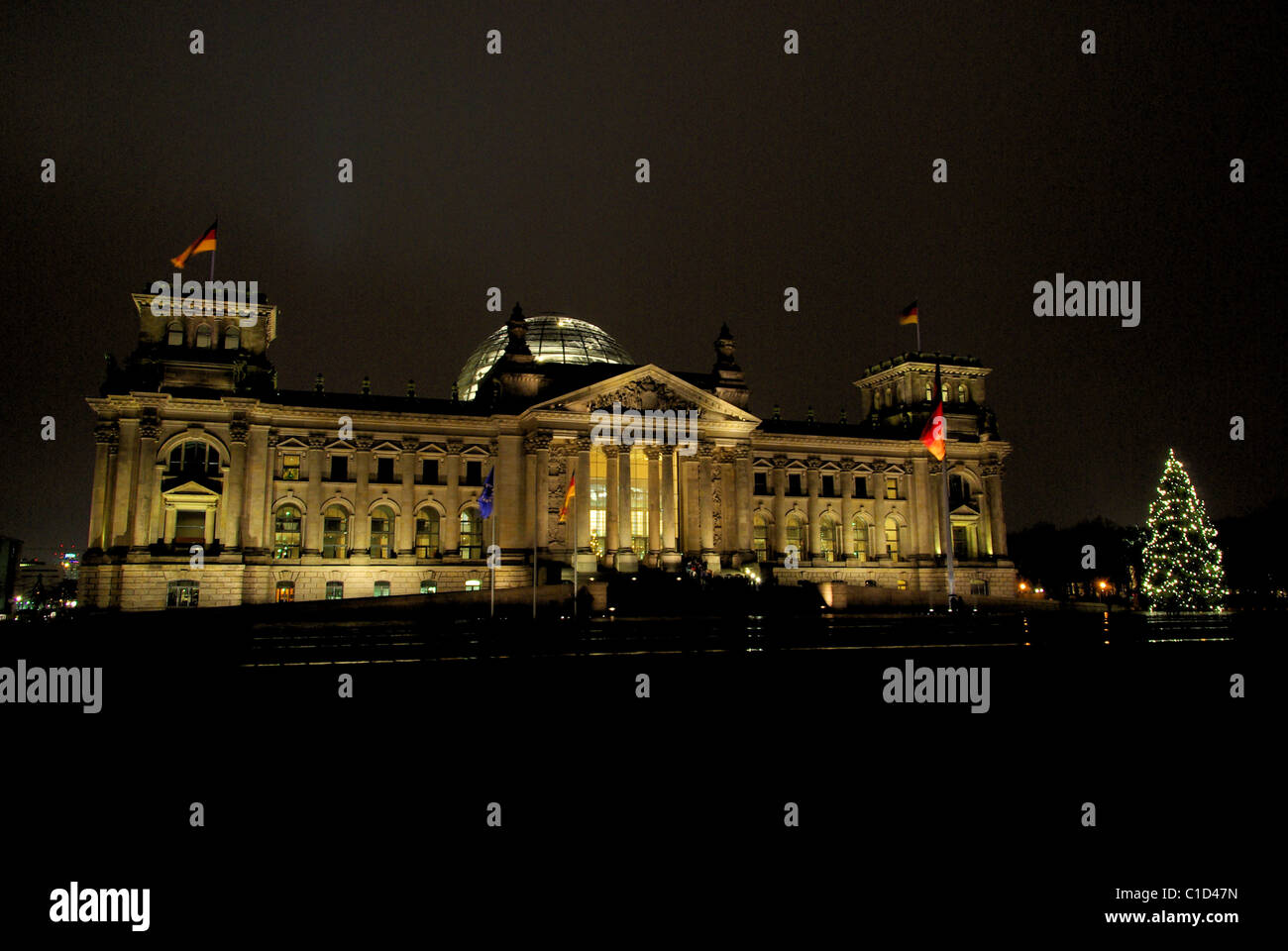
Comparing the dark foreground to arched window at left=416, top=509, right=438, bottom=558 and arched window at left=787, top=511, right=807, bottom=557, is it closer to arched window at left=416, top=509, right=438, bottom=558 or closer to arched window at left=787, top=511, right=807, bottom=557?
arched window at left=416, top=509, right=438, bottom=558

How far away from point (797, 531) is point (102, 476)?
54.5 meters

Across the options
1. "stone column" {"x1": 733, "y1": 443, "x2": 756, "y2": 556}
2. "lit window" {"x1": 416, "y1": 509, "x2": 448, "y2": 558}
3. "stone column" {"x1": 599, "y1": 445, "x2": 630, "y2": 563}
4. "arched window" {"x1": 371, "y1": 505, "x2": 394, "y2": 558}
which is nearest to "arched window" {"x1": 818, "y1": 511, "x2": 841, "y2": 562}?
"stone column" {"x1": 733, "y1": 443, "x2": 756, "y2": 556}

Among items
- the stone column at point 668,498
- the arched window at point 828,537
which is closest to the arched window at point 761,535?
the arched window at point 828,537

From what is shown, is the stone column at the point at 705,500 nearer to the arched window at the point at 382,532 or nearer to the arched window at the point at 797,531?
the arched window at the point at 797,531

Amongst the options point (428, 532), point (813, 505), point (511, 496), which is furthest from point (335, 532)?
point (813, 505)

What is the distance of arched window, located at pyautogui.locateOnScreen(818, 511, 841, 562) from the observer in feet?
245

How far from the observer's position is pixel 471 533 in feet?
213

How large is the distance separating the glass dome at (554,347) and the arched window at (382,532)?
17642mm

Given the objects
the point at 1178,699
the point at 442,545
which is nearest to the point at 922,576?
the point at 442,545

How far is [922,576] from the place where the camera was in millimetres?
75375

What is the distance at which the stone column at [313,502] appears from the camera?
200 feet

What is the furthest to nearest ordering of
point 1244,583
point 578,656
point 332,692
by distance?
point 1244,583
point 578,656
point 332,692
